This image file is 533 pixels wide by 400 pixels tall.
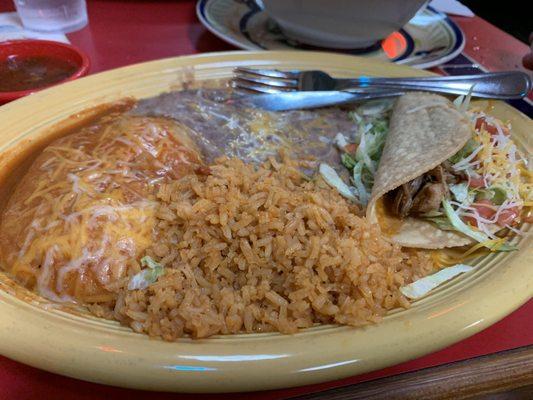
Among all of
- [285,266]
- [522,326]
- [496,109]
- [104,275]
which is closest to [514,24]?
[496,109]

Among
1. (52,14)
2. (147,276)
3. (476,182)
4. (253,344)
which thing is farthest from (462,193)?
(52,14)

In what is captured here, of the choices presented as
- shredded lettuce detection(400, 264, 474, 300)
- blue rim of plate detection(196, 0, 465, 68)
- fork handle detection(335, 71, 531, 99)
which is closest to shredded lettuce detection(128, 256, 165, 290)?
shredded lettuce detection(400, 264, 474, 300)

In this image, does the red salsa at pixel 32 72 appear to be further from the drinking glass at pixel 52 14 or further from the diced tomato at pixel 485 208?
the diced tomato at pixel 485 208

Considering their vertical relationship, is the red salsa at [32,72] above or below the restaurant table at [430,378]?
above

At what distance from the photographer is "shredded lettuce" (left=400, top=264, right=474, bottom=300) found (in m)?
1.12

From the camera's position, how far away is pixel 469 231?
52.9 inches

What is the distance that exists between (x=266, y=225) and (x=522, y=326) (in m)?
0.74

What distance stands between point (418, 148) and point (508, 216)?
1.14 feet

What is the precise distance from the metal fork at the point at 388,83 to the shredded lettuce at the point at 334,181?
483 millimetres

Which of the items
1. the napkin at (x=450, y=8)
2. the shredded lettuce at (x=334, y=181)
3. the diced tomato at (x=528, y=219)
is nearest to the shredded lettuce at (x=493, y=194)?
the diced tomato at (x=528, y=219)

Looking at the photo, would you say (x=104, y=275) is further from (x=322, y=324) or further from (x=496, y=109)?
(x=496, y=109)

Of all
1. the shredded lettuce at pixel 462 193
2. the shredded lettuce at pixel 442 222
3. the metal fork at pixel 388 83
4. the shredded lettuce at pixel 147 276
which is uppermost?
the metal fork at pixel 388 83

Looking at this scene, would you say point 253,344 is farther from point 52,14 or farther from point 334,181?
point 52,14

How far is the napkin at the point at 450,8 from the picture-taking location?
9.75ft
